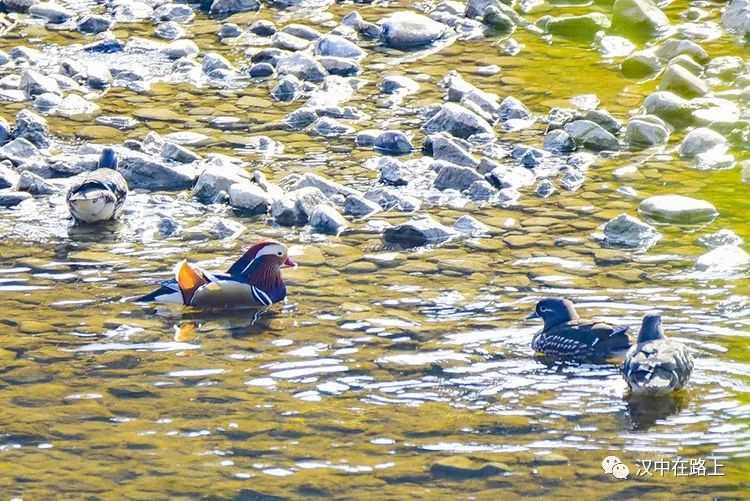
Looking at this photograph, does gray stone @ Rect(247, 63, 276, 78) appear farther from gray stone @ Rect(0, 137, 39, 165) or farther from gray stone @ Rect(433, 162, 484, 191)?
gray stone @ Rect(433, 162, 484, 191)

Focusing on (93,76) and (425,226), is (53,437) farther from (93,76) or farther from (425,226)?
(93,76)

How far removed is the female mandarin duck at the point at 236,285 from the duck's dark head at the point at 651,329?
2.39 meters

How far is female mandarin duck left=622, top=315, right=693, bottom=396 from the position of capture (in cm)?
742

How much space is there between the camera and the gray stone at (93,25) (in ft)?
53.7

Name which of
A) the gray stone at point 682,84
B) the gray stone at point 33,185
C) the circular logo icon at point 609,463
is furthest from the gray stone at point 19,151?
the circular logo icon at point 609,463

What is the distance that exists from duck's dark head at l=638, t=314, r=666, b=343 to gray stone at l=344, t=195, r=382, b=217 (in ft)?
11.1

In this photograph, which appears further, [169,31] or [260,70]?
[169,31]

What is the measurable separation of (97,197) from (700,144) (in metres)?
4.85

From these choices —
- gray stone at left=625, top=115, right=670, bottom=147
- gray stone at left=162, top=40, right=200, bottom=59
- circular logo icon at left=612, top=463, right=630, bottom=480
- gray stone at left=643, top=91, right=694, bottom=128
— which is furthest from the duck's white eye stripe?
gray stone at left=162, top=40, right=200, bottom=59

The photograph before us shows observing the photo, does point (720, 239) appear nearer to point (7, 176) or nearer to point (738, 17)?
point (7, 176)

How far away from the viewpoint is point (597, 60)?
49.4ft

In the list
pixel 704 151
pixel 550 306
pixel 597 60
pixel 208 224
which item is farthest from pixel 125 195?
pixel 597 60

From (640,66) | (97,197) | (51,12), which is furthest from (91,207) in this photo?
(51,12)

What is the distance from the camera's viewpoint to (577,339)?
8.13 metres
